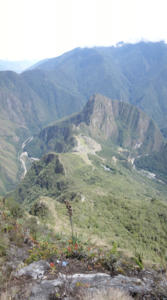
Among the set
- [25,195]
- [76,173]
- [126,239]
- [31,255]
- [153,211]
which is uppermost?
[31,255]

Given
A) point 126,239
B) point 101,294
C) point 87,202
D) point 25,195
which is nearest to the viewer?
point 101,294

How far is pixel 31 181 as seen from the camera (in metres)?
165

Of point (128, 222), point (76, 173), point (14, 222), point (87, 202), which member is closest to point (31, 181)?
point (76, 173)

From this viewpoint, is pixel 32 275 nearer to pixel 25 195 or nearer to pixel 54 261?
pixel 54 261

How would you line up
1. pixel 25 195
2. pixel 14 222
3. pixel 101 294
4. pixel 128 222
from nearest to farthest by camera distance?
1. pixel 101 294
2. pixel 14 222
3. pixel 128 222
4. pixel 25 195

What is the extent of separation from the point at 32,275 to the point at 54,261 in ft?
4.69

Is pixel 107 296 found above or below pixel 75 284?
above

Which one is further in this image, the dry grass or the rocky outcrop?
the rocky outcrop

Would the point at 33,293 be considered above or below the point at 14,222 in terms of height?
above

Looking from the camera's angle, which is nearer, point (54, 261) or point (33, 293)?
point (33, 293)

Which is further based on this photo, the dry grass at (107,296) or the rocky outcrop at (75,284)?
the rocky outcrop at (75,284)

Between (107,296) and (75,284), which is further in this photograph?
(75,284)

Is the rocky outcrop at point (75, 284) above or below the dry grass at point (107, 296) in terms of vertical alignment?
below

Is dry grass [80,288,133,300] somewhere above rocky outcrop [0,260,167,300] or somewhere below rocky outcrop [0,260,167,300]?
above
